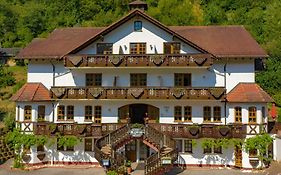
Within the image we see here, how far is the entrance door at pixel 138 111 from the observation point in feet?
117

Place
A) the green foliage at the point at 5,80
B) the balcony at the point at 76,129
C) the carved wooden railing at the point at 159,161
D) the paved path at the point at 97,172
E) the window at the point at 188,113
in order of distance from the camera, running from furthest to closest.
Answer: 1. the green foliage at the point at 5,80
2. the window at the point at 188,113
3. the balcony at the point at 76,129
4. the paved path at the point at 97,172
5. the carved wooden railing at the point at 159,161

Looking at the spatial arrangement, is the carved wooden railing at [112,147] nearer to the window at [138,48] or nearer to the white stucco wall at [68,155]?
the white stucco wall at [68,155]

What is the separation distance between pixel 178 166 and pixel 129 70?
8979 mm

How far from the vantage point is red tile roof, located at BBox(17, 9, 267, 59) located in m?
34.1

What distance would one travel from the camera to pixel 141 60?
33.3 metres

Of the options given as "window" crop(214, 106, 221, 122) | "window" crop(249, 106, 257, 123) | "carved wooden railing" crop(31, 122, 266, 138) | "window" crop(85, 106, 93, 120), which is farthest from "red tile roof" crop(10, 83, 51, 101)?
"window" crop(249, 106, 257, 123)

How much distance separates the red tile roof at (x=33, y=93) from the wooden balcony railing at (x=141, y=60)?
3.80 metres

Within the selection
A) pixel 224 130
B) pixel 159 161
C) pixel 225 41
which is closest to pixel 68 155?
pixel 159 161

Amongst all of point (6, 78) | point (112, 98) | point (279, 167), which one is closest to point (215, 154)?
point (279, 167)

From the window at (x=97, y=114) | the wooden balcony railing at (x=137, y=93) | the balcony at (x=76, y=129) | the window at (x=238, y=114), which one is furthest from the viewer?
the window at (x=97, y=114)

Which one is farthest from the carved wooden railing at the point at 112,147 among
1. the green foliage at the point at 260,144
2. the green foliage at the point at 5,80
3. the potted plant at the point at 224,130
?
the green foliage at the point at 5,80

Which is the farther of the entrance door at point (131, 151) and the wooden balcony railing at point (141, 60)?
the entrance door at point (131, 151)

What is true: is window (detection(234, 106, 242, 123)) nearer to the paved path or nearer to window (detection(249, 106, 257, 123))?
window (detection(249, 106, 257, 123))

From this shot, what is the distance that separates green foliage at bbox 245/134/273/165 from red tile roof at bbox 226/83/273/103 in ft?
9.57
